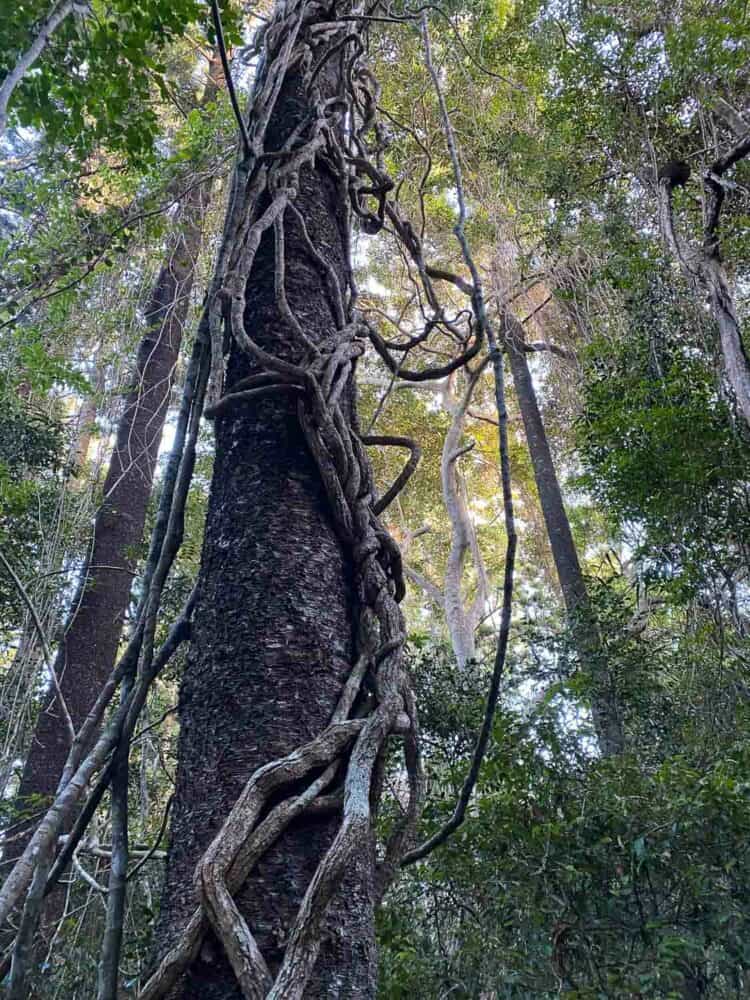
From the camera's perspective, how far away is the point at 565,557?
17.8 ft

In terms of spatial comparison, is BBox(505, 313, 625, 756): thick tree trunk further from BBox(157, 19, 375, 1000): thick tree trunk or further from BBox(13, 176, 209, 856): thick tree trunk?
BBox(157, 19, 375, 1000): thick tree trunk

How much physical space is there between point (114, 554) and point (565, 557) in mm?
3047

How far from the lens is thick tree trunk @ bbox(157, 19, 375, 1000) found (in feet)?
2.18

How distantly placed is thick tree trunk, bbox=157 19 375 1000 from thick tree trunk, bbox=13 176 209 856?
2.36 m

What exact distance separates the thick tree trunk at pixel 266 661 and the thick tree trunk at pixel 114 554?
2359 mm

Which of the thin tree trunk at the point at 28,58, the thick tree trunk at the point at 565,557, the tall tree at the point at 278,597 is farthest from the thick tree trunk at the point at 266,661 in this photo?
the thick tree trunk at the point at 565,557

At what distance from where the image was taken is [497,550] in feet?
39.7

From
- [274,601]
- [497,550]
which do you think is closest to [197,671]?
[274,601]

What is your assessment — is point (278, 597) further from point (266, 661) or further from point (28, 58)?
point (28, 58)

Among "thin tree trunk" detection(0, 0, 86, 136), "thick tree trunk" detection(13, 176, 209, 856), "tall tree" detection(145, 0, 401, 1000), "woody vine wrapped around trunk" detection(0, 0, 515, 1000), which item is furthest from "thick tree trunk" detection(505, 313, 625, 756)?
"thin tree trunk" detection(0, 0, 86, 136)

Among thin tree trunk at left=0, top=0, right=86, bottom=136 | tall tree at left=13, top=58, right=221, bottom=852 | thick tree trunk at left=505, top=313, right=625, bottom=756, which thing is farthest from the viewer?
thick tree trunk at left=505, top=313, right=625, bottom=756

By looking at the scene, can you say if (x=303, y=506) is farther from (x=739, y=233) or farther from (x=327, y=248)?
(x=739, y=233)

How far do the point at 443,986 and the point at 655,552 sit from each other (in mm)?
2237

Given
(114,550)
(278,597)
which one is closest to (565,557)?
(114,550)
